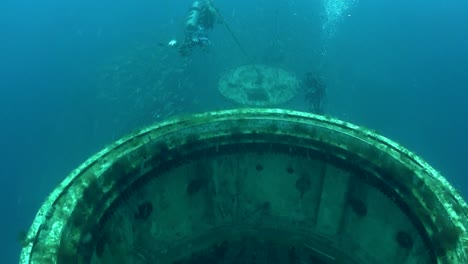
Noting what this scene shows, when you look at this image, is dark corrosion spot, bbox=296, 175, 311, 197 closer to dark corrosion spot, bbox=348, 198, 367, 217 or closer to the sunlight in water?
dark corrosion spot, bbox=348, 198, 367, 217

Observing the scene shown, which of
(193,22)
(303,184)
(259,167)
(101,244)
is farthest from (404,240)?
(193,22)

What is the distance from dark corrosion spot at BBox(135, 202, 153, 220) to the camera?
9359 mm

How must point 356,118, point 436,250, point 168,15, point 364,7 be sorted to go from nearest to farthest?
point 436,250, point 356,118, point 168,15, point 364,7

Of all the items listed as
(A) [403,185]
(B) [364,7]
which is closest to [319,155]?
(A) [403,185]

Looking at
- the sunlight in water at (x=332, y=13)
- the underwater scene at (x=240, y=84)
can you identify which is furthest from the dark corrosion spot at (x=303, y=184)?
the sunlight in water at (x=332, y=13)

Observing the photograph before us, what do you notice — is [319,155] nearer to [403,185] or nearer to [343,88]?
[403,185]

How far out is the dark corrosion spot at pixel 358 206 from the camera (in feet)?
32.0

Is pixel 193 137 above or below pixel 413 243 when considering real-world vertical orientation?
above

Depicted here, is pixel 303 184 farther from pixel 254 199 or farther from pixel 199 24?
pixel 199 24

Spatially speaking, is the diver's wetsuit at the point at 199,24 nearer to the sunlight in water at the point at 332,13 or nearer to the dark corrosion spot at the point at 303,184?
the dark corrosion spot at the point at 303,184

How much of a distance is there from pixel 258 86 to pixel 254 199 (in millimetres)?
13500

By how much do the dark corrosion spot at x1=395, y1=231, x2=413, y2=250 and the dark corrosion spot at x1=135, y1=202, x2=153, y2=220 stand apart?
5.92m

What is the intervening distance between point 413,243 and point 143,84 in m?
24.0

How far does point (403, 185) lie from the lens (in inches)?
342
